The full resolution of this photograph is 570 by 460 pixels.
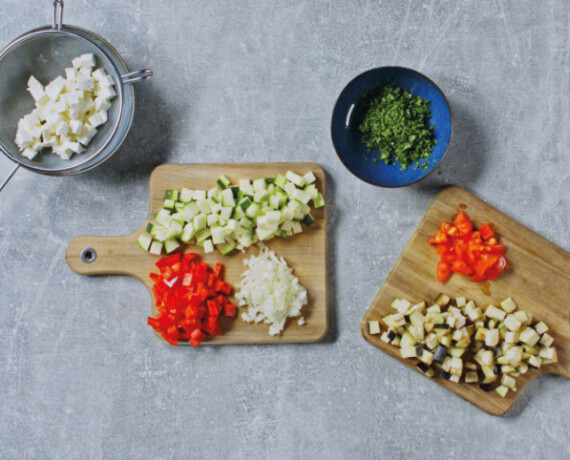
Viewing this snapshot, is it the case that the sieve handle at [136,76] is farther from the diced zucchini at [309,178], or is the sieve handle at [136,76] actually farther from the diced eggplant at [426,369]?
the diced eggplant at [426,369]

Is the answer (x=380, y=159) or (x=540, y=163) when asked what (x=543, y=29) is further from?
(x=380, y=159)

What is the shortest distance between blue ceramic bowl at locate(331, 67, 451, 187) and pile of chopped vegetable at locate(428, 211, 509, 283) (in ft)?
0.94

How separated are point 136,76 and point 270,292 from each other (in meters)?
1.13

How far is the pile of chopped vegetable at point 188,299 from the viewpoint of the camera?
2197 mm

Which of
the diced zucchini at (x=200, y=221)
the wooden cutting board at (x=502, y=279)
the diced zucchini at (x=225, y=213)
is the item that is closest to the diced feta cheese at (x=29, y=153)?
the diced zucchini at (x=200, y=221)

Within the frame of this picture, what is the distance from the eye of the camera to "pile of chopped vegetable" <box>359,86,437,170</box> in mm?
2191

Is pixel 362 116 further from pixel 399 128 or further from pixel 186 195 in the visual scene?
pixel 186 195

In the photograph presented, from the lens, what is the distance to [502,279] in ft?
7.53

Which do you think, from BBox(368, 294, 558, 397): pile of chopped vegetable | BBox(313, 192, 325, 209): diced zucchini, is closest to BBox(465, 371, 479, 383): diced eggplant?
BBox(368, 294, 558, 397): pile of chopped vegetable

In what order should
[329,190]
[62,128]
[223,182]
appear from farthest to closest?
[329,190] → [223,182] → [62,128]

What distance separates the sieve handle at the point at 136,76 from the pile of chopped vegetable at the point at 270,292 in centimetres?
90

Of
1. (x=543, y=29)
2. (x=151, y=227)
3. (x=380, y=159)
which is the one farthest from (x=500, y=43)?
(x=151, y=227)

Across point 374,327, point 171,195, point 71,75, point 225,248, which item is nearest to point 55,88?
point 71,75

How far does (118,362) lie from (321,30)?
190cm
